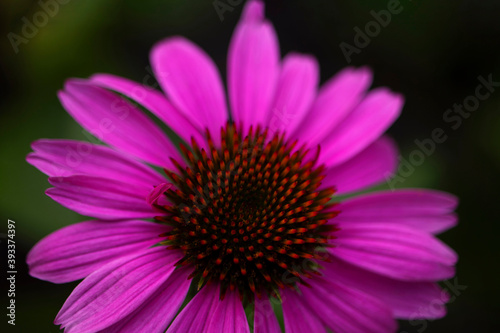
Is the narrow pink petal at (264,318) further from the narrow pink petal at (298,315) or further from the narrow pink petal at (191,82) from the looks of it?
the narrow pink petal at (191,82)

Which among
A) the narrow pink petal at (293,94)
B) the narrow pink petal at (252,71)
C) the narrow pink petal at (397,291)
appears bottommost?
the narrow pink petal at (397,291)

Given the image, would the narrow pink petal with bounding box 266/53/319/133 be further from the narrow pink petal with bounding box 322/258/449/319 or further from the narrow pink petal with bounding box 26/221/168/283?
the narrow pink petal with bounding box 26/221/168/283

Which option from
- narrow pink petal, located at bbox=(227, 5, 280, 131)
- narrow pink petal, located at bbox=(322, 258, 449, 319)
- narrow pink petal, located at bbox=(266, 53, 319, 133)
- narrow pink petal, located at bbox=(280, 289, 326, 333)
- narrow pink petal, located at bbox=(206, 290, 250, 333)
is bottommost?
narrow pink petal, located at bbox=(322, 258, 449, 319)

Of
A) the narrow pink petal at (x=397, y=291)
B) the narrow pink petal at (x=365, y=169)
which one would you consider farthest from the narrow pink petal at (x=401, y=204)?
the narrow pink petal at (x=397, y=291)

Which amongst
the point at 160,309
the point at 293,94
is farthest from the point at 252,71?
the point at 160,309

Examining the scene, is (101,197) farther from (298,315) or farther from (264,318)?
(298,315)

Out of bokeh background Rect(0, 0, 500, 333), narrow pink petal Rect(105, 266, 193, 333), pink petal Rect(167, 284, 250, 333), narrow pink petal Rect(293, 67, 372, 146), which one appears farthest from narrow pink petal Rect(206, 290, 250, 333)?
bokeh background Rect(0, 0, 500, 333)
